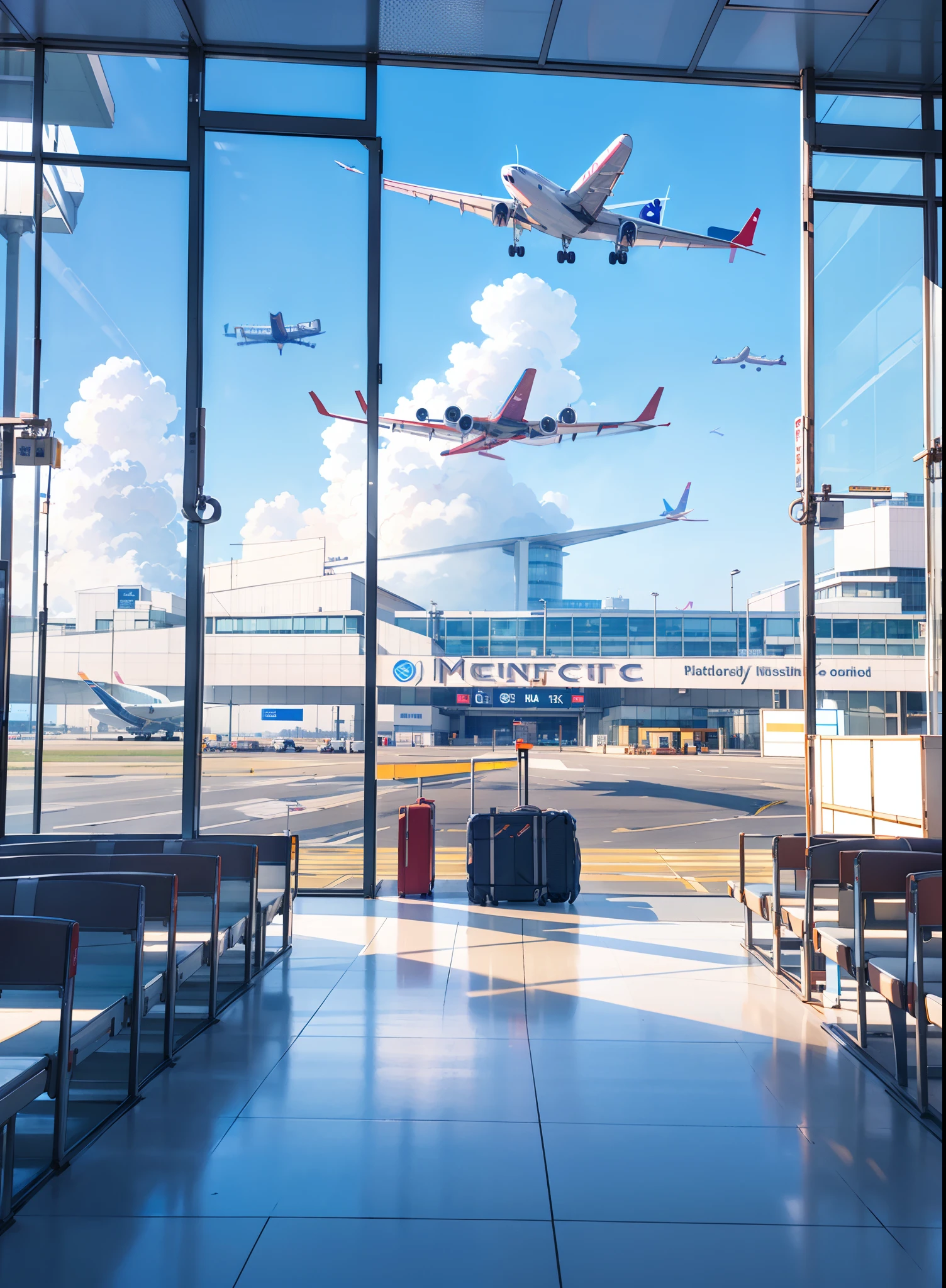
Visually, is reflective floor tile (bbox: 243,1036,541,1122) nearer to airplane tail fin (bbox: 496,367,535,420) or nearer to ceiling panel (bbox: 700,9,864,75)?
ceiling panel (bbox: 700,9,864,75)

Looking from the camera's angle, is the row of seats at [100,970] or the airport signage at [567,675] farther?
the airport signage at [567,675]

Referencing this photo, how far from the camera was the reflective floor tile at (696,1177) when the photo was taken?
2.12m

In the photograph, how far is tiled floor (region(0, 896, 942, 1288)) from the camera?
1.92 meters

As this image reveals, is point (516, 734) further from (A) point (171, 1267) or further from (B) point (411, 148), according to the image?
(A) point (171, 1267)

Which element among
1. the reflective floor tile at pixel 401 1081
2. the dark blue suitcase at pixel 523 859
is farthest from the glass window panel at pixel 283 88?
the reflective floor tile at pixel 401 1081

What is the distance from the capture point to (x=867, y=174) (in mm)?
6113

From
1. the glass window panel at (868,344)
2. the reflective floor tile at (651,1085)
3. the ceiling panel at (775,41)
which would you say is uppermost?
the ceiling panel at (775,41)

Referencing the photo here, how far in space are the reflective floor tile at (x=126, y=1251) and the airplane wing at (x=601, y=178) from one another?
19297 millimetres

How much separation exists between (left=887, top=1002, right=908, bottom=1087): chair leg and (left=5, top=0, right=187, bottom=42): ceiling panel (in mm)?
6856

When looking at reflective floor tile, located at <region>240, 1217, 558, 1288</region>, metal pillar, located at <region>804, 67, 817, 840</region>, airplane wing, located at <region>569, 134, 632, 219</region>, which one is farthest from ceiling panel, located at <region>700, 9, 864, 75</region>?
airplane wing, located at <region>569, 134, 632, 219</region>

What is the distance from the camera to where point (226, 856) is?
419 centimetres

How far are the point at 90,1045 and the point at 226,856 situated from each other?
1.72m

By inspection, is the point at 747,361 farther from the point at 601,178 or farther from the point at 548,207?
the point at 601,178

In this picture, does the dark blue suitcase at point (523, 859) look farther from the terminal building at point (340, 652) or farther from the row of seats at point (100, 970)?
the row of seats at point (100, 970)
